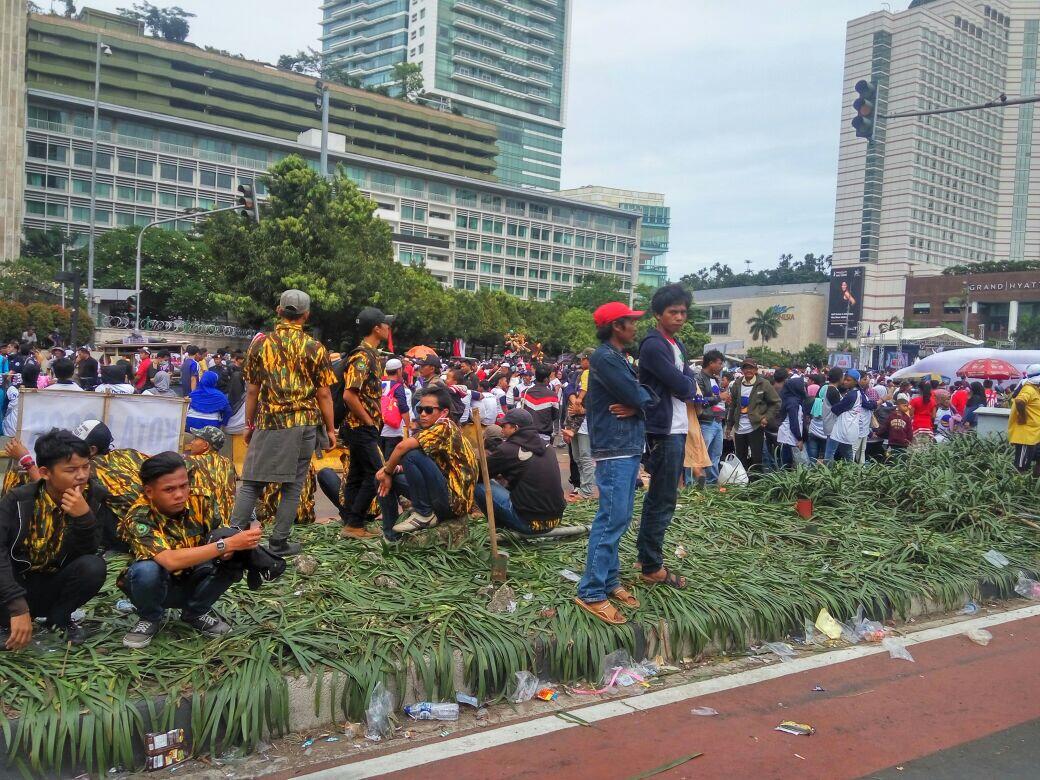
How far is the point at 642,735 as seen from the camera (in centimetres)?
390

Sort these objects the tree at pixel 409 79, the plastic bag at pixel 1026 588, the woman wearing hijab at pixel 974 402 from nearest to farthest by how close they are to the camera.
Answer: the plastic bag at pixel 1026 588 < the woman wearing hijab at pixel 974 402 < the tree at pixel 409 79

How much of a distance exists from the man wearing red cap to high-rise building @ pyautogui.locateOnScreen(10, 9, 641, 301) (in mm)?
53794

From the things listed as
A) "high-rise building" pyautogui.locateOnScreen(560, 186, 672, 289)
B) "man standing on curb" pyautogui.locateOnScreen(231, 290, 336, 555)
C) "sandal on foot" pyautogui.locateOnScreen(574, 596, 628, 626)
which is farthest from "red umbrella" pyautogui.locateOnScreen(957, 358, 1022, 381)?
"high-rise building" pyautogui.locateOnScreen(560, 186, 672, 289)

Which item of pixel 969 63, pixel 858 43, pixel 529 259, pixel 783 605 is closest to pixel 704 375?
pixel 783 605

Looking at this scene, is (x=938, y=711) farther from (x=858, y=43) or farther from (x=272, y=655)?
(x=858, y=43)

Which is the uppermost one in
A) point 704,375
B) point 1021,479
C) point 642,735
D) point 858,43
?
point 858,43

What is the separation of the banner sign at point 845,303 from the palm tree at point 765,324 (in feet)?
21.0

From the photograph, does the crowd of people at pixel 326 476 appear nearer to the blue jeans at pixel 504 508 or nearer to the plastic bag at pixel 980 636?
the blue jeans at pixel 504 508

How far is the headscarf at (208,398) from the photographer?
383 inches

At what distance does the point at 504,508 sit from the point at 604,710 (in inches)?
83.7

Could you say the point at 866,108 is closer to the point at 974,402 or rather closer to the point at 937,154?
the point at 974,402

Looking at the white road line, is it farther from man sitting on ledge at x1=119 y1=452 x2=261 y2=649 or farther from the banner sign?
the banner sign

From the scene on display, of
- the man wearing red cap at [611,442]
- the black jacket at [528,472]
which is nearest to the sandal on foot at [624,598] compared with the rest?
the man wearing red cap at [611,442]

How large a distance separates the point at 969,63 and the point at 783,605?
128687 mm
